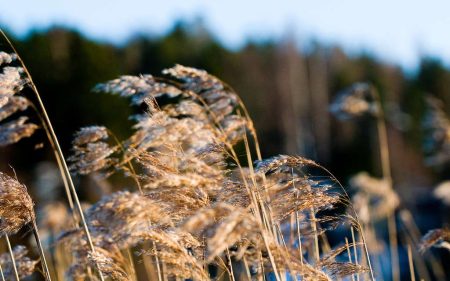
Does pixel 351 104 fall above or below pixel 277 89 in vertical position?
above

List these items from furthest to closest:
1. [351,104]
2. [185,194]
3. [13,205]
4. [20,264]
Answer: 1. [351,104]
2. [20,264]
3. [13,205]
4. [185,194]

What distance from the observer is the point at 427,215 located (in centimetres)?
2958

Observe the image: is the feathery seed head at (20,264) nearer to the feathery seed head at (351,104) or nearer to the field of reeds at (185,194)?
the field of reeds at (185,194)

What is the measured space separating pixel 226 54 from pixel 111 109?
1813 centimetres

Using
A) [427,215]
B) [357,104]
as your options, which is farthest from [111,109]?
[357,104]

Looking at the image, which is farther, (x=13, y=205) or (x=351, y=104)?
(x=351, y=104)

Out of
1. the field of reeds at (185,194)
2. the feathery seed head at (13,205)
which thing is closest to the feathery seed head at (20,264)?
the field of reeds at (185,194)

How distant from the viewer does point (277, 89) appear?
4081cm

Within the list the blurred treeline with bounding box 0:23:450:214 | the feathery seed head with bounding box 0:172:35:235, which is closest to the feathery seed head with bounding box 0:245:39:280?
the feathery seed head with bounding box 0:172:35:235

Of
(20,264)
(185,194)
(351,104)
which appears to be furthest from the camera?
(351,104)

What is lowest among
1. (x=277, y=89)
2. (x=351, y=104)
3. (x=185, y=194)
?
(x=277, y=89)

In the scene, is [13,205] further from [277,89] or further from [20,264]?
[277,89]

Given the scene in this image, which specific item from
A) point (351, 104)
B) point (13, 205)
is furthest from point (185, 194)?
point (351, 104)

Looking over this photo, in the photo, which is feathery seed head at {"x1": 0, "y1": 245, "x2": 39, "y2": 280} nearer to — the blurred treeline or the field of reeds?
the field of reeds
